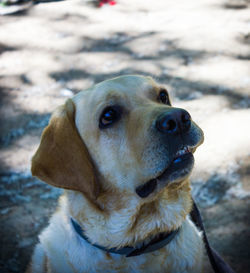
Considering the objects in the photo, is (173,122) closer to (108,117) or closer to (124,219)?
(108,117)

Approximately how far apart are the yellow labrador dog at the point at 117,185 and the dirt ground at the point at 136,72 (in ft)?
3.40

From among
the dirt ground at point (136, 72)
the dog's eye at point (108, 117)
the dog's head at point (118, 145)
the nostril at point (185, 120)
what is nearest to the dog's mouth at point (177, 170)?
the dog's head at point (118, 145)

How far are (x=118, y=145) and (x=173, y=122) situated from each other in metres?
0.47

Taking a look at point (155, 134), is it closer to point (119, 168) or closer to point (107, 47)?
point (119, 168)

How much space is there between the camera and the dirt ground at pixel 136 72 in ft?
11.5

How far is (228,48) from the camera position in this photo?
6000 millimetres

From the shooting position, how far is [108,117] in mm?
2373

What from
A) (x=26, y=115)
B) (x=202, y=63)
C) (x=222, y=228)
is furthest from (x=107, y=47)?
(x=222, y=228)

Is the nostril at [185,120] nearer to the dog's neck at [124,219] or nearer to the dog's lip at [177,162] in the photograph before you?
the dog's lip at [177,162]

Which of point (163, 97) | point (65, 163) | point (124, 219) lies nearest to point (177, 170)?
point (124, 219)

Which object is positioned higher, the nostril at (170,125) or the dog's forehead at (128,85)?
the nostril at (170,125)

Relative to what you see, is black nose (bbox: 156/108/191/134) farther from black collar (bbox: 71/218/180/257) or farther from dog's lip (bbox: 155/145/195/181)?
black collar (bbox: 71/218/180/257)

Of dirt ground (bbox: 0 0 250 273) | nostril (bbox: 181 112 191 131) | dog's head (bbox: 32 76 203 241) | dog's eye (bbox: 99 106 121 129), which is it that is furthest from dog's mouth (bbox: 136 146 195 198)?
dirt ground (bbox: 0 0 250 273)

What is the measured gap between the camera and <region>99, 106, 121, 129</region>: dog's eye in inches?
93.3
